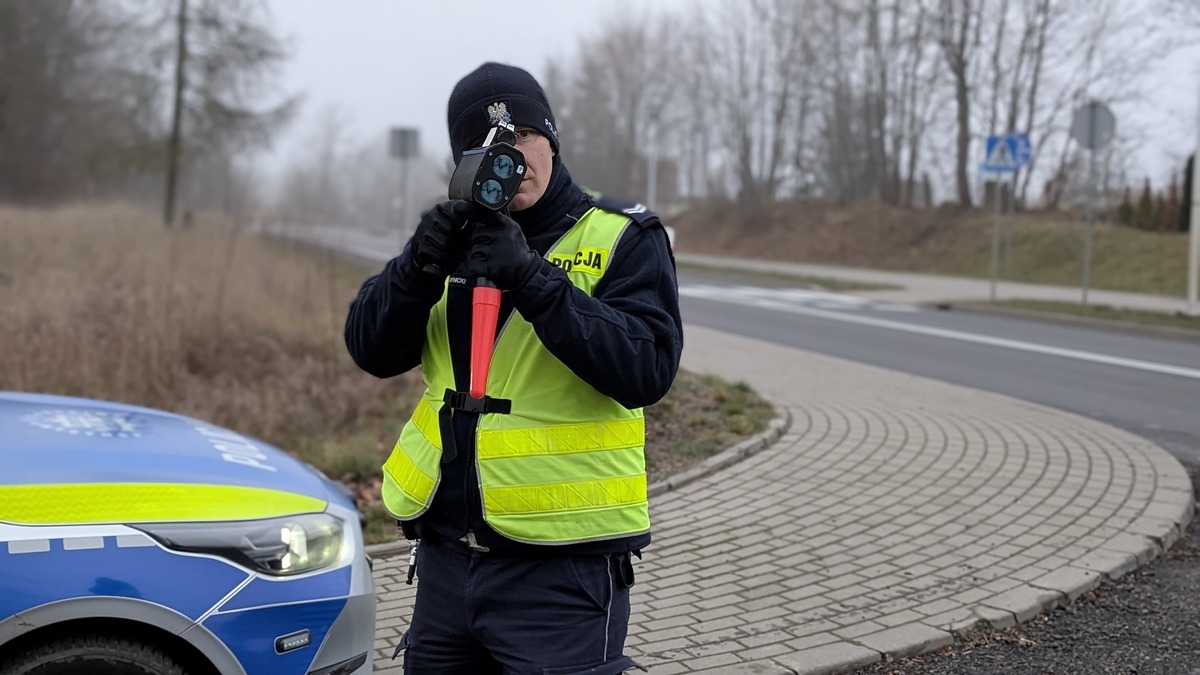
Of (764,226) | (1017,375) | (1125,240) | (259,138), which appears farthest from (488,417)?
(764,226)

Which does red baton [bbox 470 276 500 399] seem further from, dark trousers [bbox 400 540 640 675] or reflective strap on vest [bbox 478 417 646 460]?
dark trousers [bbox 400 540 640 675]

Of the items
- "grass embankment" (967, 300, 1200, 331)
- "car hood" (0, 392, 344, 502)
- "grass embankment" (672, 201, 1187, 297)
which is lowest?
"car hood" (0, 392, 344, 502)

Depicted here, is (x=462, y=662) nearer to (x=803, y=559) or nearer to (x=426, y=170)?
(x=803, y=559)

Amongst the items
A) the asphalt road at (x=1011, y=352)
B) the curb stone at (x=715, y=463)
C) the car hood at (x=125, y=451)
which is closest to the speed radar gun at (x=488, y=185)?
the car hood at (x=125, y=451)

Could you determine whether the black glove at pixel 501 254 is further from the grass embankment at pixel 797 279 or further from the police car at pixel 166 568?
the grass embankment at pixel 797 279

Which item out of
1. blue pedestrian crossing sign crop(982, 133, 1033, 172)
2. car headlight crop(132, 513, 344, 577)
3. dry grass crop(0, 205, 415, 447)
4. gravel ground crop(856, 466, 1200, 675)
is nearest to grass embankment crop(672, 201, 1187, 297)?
blue pedestrian crossing sign crop(982, 133, 1033, 172)

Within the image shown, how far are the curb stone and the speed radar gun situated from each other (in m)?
3.07

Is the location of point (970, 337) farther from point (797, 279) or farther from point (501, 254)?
point (501, 254)

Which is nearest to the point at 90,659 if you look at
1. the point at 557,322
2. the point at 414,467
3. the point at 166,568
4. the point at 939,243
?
the point at 166,568

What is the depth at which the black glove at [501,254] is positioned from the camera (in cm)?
181

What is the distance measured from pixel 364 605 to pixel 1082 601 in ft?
9.99

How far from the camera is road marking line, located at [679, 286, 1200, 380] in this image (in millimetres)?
11648

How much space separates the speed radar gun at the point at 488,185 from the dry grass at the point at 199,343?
639 cm

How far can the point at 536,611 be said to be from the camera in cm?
199
